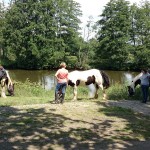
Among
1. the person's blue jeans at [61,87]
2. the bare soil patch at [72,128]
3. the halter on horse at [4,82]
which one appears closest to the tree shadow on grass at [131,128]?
the bare soil patch at [72,128]

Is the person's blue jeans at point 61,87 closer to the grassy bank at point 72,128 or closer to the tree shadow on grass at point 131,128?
the grassy bank at point 72,128

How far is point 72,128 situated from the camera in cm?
1099

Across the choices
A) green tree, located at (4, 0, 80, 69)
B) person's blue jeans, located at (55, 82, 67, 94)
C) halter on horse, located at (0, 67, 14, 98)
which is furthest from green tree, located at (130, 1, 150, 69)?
person's blue jeans, located at (55, 82, 67, 94)

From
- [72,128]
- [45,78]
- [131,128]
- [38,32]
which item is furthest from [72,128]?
[38,32]

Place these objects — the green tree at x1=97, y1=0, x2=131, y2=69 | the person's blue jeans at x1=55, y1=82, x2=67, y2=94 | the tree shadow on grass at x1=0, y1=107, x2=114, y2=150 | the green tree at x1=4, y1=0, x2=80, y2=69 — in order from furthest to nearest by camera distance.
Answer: the green tree at x1=97, y1=0, x2=131, y2=69, the green tree at x1=4, y1=0, x2=80, y2=69, the person's blue jeans at x1=55, y1=82, x2=67, y2=94, the tree shadow on grass at x1=0, y1=107, x2=114, y2=150

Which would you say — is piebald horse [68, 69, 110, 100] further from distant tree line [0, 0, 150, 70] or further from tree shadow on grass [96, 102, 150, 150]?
distant tree line [0, 0, 150, 70]

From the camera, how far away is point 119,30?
76.4 meters

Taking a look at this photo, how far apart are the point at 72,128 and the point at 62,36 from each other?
68.1 meters

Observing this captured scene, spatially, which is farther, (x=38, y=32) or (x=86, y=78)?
(x=38, y=32)

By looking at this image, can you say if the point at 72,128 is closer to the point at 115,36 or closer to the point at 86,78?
the point at 86,78

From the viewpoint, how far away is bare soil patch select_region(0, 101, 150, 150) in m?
9.52

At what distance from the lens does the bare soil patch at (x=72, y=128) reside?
952cm

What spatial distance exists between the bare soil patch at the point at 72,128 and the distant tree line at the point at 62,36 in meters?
60.7

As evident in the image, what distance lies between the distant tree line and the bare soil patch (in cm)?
6070
